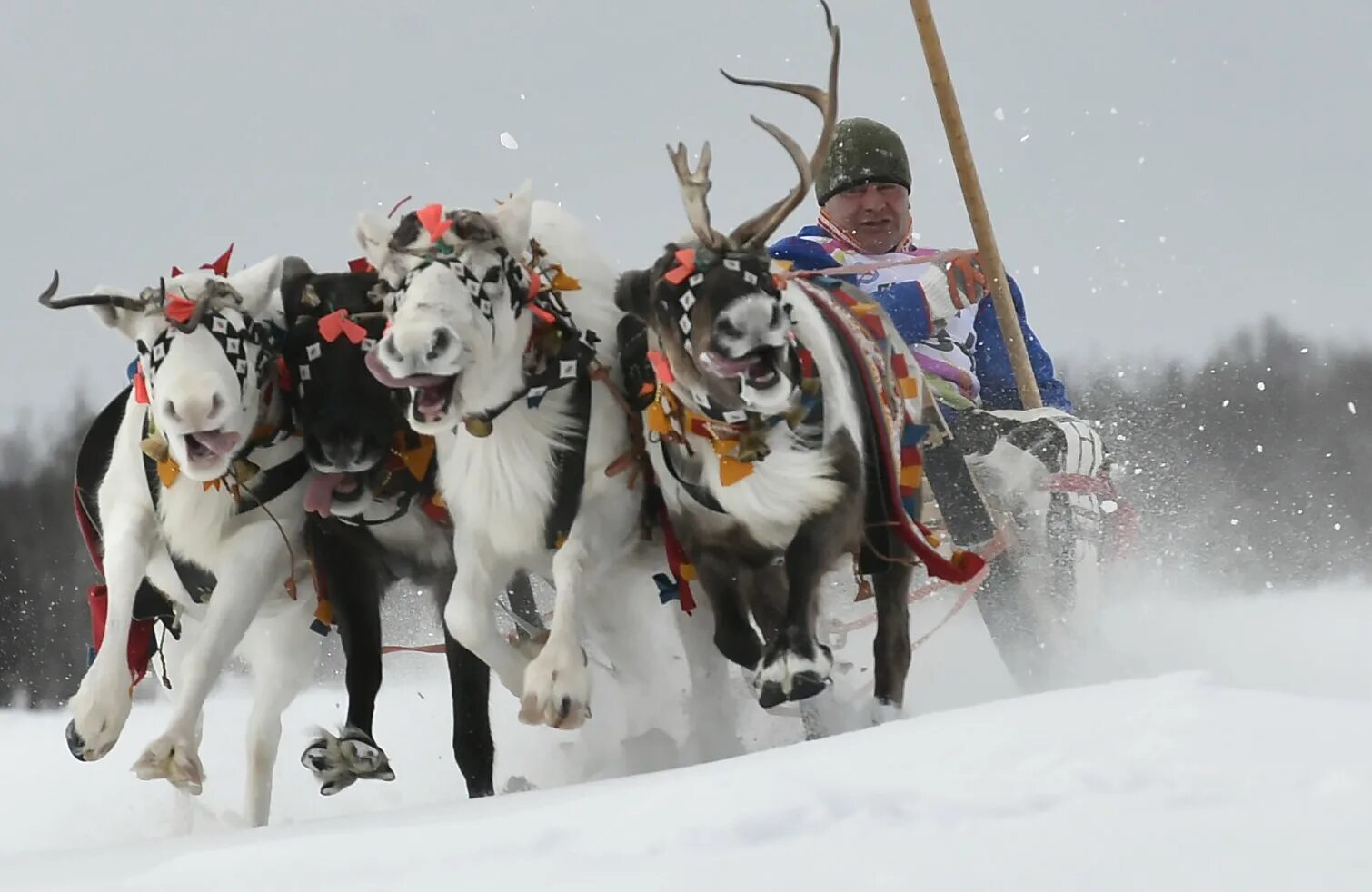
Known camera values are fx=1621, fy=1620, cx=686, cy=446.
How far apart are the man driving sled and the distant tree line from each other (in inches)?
164

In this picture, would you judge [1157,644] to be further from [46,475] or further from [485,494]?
[46,475]

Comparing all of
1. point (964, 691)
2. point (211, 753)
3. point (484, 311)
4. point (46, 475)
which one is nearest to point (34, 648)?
point (46, 475)

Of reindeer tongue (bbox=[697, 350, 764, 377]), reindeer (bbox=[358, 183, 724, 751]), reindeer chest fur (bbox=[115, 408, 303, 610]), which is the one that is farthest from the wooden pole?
reindeer chest fur (bbox=[115, 408, 303, 610])

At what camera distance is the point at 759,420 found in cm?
395

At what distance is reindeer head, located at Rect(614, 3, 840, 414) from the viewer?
3684 mm

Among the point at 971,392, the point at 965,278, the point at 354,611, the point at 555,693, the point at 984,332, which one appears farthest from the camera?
the point at 984,332

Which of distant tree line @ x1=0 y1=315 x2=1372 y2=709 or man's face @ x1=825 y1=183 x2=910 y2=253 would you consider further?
distant tree line @ x1=0 y1=315 x2=1372 y2=709

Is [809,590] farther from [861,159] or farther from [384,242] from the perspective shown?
[861,159]

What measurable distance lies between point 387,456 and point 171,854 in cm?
170

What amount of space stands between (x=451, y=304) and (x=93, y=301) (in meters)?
1.06

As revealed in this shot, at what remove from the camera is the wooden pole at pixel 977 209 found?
5766mm

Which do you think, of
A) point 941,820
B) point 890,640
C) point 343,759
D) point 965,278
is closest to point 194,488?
point 343,759

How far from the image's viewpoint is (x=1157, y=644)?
6.18 meters

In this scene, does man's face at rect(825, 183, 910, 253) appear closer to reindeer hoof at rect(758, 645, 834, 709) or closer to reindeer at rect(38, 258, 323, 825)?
reindeer at rect(38, 258, 323, 825)
